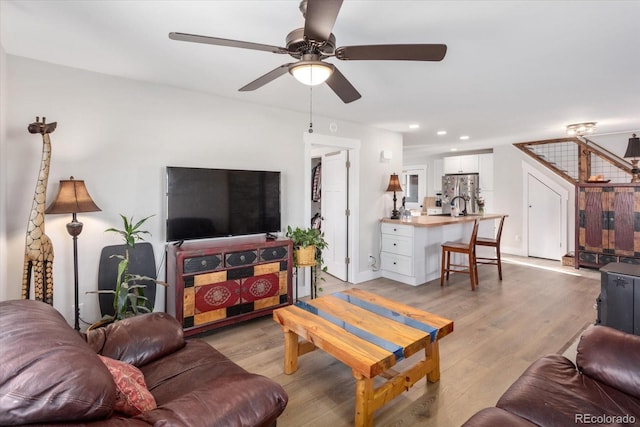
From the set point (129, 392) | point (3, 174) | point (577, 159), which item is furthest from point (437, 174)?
point (129, 392)

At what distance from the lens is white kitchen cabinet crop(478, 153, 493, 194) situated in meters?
7.02

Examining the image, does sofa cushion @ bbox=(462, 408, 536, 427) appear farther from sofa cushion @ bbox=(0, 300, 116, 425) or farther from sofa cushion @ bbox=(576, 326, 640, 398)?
sofa cushion @ bbox=(0, 300, 116, 425)

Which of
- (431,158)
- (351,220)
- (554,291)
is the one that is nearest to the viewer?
(554,291)

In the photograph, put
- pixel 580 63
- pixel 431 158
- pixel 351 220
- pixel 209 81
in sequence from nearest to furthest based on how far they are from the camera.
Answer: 1. pixel 580 63
2. pixel 209 81
3. pixel 351 220
4. pixel 431 158

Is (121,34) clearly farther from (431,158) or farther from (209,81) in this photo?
(431,158)

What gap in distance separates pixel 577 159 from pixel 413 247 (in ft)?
13.3

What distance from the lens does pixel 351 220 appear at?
473 cm

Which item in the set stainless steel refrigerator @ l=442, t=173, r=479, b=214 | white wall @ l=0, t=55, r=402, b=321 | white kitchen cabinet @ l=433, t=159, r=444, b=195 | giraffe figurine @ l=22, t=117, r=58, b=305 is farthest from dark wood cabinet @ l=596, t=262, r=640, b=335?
white kitchen cabinet @ l=433, t=159, r=444, b=195

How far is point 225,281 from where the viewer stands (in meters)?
3.00

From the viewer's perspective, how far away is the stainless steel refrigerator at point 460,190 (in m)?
7.11

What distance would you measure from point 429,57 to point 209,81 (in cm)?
204

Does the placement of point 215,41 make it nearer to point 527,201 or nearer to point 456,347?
point 456,347

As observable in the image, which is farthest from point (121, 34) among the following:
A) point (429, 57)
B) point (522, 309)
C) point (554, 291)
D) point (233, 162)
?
point (554, 291)

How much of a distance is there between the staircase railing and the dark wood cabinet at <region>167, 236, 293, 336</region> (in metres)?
5.49
